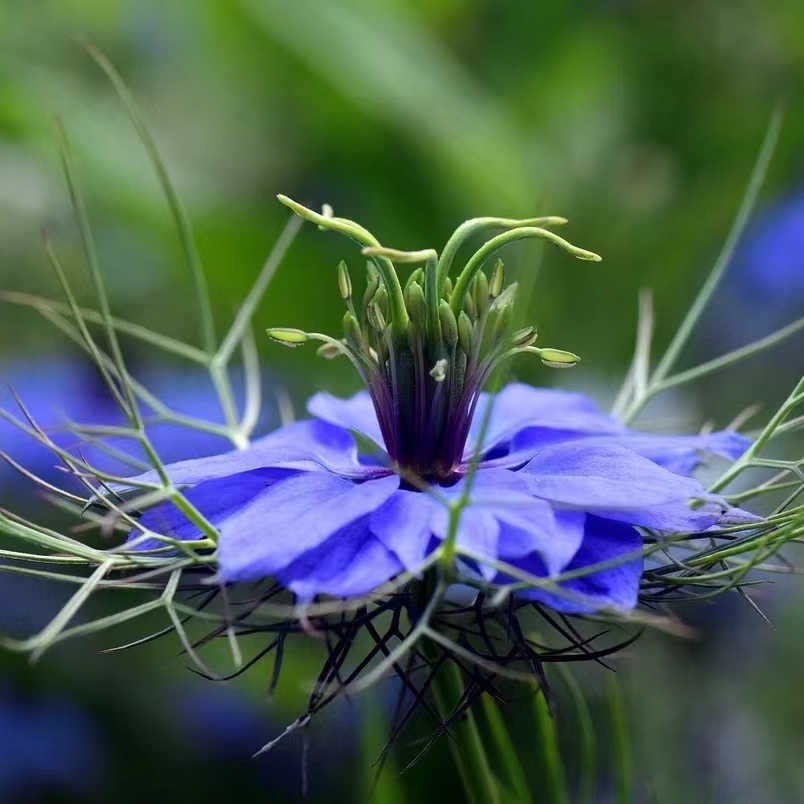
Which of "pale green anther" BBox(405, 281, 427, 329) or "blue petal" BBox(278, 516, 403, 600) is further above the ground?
"pale green anther" BBox(405, 281, 427, 329)

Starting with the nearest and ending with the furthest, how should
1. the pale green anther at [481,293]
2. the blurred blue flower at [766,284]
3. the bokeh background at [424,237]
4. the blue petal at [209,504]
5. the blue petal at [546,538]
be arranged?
the blue petal at [546,538] → the blue petal at [209,504] → the pale green anther at [481,293] → the bokeh background at [424,237] → the blurred blue flower at [766,284]

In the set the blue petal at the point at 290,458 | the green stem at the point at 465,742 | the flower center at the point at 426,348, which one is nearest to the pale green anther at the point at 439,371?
the flower center at the point at 426,348

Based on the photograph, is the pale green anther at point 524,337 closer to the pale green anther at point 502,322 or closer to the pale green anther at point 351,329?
the pale green anther at point 502,322

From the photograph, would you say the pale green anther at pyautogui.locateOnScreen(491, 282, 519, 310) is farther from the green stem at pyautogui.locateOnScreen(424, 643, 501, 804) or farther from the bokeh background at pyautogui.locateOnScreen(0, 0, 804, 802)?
the bokeh background at pyautogui.locateOnScreen(0, 0, 804, 802)

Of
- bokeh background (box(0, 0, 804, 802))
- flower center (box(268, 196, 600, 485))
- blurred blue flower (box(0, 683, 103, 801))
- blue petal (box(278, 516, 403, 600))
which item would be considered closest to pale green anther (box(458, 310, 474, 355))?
flower center (box(268, 196, 600, 485))

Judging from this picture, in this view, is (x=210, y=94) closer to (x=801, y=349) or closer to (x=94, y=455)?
(x=94, y=455)
